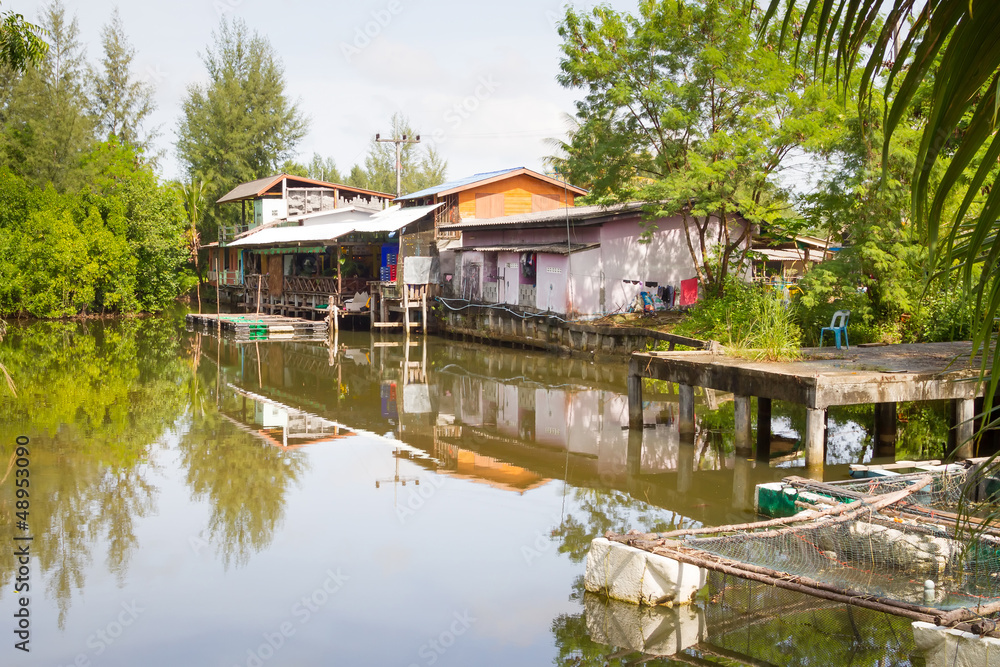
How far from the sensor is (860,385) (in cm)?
967

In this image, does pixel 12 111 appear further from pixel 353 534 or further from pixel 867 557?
pixel 867 557

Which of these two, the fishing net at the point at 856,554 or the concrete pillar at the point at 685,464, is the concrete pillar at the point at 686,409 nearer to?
the concrete pillar at the point at 685,464

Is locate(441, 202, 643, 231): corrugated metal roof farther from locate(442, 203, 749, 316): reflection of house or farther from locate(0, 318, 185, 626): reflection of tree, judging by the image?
locate(0, 318, 185, 626): reflection of tree

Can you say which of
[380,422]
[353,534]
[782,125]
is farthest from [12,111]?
[353,534]

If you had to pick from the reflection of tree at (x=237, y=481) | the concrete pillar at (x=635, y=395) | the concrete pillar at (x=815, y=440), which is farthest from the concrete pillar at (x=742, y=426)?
the reflection of tree at (x=237, y=481)

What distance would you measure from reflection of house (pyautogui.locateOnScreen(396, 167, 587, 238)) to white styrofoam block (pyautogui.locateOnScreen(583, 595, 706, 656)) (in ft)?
76.8

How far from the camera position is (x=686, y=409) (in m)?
11.8

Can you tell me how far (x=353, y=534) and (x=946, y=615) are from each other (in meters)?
5.80

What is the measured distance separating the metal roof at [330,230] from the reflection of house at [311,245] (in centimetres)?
3

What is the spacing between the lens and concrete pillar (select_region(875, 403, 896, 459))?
11.4 meters

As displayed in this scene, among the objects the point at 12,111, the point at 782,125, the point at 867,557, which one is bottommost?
the point at 867,557
